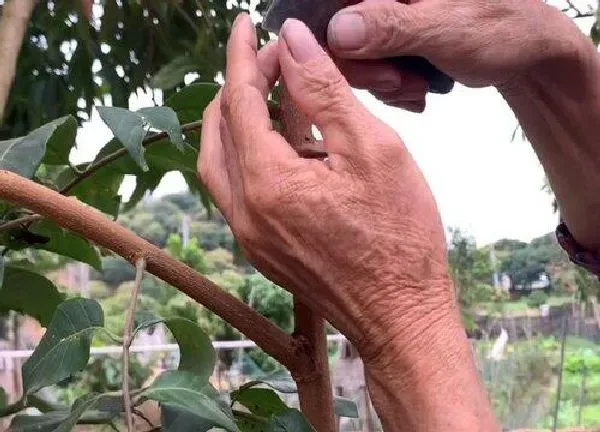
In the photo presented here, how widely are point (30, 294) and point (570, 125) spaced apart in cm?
46

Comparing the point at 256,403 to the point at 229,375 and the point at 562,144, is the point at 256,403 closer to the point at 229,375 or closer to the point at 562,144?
the point at 562,144

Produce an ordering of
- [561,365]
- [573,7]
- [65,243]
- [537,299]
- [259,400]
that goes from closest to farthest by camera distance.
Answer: [259,400]
[65,243]
[573,7]
[561,365]
[537,299]

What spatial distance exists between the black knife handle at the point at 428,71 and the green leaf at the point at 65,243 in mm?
246

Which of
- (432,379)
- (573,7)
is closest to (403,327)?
(432,379)

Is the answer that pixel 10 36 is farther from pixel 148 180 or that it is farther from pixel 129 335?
pixel 129 335

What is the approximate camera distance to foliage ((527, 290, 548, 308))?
303 centimetres

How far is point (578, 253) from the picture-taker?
28.9 inches

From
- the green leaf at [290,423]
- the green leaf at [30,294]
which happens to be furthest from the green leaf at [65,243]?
the green leaf at [290,423]

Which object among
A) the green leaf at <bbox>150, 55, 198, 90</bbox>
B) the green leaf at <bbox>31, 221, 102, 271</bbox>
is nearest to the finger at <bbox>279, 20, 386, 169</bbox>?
the green leaf at <bbox>31, 221, 102, 271</bbox>

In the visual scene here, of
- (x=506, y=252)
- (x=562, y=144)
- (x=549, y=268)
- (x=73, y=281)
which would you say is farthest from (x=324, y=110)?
(x=73, y=281)

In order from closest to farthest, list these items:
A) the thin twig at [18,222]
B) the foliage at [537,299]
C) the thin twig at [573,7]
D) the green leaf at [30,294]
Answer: the thin twig at [18,222] → the green leaf at [30,294] → the thin twig at [573,7] → the foliage at [537,299]

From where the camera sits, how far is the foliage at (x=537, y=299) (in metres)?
3.03

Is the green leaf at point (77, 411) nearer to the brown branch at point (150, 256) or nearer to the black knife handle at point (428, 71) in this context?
the brown branch at point (150, 256)

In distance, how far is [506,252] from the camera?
3217mm
